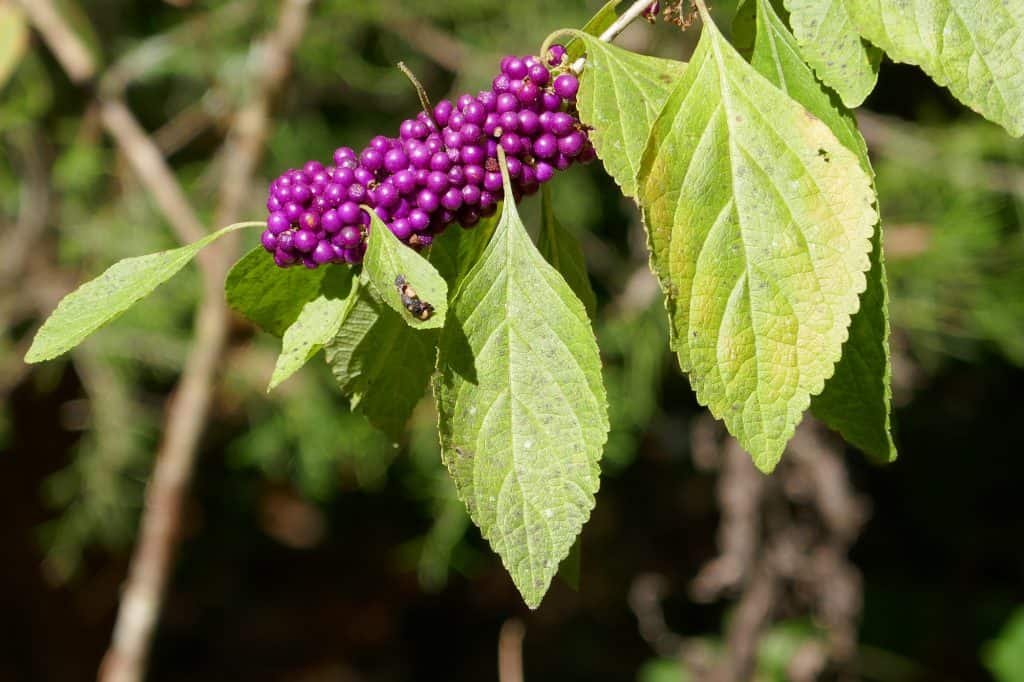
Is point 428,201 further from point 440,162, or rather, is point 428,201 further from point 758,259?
point 758,259

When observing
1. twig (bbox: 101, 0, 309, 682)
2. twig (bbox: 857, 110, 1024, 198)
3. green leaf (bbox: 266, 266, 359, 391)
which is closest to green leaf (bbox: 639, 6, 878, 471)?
green leaf (bbox: 266, 266, 359, 391)

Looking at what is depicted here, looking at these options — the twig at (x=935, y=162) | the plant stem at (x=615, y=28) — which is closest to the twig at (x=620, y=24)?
the plant stem at (x=615, y=28)

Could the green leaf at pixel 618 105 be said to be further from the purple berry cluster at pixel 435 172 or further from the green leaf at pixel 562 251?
the green leaf at pixel 562 251

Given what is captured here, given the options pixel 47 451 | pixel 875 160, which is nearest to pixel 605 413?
pixel 875 160

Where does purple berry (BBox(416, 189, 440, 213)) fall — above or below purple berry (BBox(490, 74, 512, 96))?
below

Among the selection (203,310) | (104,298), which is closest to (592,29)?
(104,298)

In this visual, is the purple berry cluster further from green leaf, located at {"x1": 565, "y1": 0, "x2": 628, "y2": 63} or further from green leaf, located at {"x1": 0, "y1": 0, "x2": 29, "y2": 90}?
green leaf, located at {"x1": 0, "y1": 0, "x2": 29, "y2": 90}
